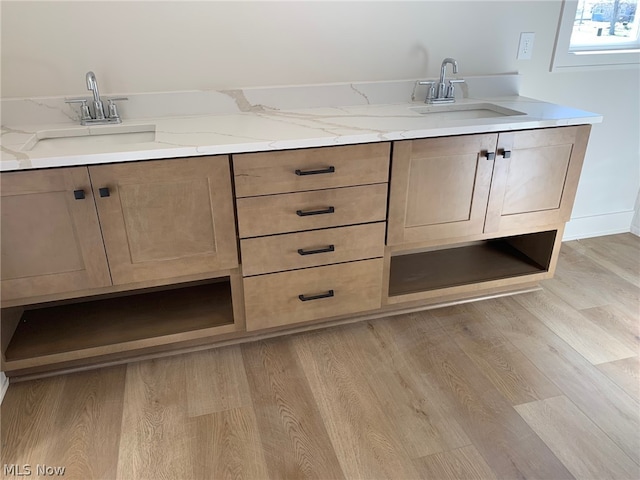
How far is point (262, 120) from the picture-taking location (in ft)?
6.35

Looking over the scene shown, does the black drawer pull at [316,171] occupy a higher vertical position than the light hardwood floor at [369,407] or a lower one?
higher

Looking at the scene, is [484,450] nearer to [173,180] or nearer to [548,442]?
[548,442]

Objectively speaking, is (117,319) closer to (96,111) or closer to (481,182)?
(96,111)

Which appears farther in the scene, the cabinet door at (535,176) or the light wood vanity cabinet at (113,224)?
the cabinet door at (535,176)

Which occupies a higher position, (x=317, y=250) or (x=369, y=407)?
(x=317, y=250)

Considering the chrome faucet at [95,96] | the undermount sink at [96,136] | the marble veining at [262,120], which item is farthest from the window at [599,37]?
the chrome faucet at [95,96]

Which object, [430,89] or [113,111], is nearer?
[113,111]

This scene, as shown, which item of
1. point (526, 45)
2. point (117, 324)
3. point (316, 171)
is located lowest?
point (117, 324)

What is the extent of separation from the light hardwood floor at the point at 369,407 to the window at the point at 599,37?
124 cm

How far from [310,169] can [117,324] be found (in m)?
0.97

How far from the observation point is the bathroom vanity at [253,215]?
5.21ft

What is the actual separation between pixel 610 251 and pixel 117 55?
2649 millimetres

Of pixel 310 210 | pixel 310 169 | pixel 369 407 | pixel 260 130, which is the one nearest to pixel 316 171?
pixel 310 169

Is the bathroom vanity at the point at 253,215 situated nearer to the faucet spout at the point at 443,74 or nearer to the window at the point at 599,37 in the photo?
the faucet spout at the point at 443,74
